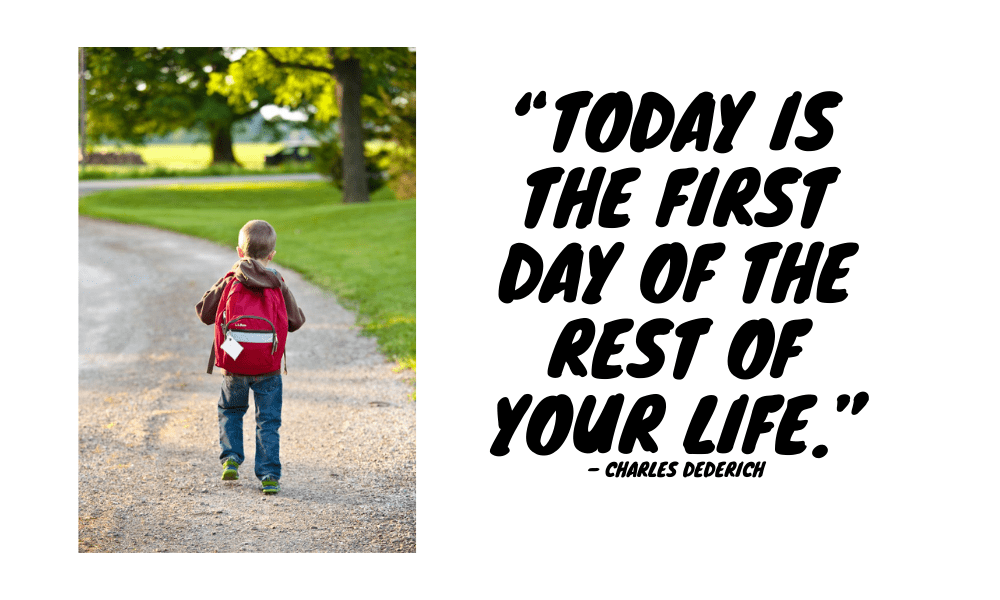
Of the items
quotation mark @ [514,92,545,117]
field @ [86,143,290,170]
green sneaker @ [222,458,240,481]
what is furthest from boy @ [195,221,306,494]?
field @ [86,143,290,170]

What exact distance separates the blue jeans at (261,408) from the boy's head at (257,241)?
0.64 m

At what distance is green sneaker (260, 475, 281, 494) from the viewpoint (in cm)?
487

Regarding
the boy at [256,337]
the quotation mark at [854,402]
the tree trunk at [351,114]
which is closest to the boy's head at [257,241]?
the boy at [256,337]

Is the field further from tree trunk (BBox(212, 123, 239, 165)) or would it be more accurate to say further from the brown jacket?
the brown jacket

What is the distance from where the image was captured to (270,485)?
4.87 metres

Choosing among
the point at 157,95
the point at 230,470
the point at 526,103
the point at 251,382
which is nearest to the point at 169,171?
the point at 157,95

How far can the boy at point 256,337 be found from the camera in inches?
185

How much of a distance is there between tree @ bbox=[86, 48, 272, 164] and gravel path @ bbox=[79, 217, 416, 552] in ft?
92.2

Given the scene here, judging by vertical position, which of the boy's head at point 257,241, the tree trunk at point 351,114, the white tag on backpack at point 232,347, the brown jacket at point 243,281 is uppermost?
the tree trunk at point 351,114

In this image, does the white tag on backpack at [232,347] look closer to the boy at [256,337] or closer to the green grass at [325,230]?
the boy at [256,337]

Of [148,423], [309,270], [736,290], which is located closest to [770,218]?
[736,290]

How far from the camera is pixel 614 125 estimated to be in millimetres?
4324
